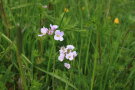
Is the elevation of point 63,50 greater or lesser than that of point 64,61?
greater

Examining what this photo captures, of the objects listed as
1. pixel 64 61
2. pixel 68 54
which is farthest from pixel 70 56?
pixel 64 61

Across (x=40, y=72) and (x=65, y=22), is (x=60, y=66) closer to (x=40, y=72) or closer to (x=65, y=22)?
(x=40, y=72)

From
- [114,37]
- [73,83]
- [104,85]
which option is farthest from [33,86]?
[114,37]

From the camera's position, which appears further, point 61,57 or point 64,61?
point 64,61

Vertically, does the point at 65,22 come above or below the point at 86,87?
above

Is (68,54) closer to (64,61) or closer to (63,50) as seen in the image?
(63,50)

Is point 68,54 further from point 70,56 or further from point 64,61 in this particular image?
point 64,61

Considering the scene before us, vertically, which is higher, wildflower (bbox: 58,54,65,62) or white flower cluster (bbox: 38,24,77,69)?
white flower cluster (bbox: 38,24,77,69)

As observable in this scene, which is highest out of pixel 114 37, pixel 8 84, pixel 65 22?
pixel 65 22

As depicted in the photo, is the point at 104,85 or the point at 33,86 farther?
the point at 104,85

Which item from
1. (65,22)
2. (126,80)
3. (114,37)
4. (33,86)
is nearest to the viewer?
(33,86)

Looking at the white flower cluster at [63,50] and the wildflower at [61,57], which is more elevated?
the white flower cluster at [63,50]
